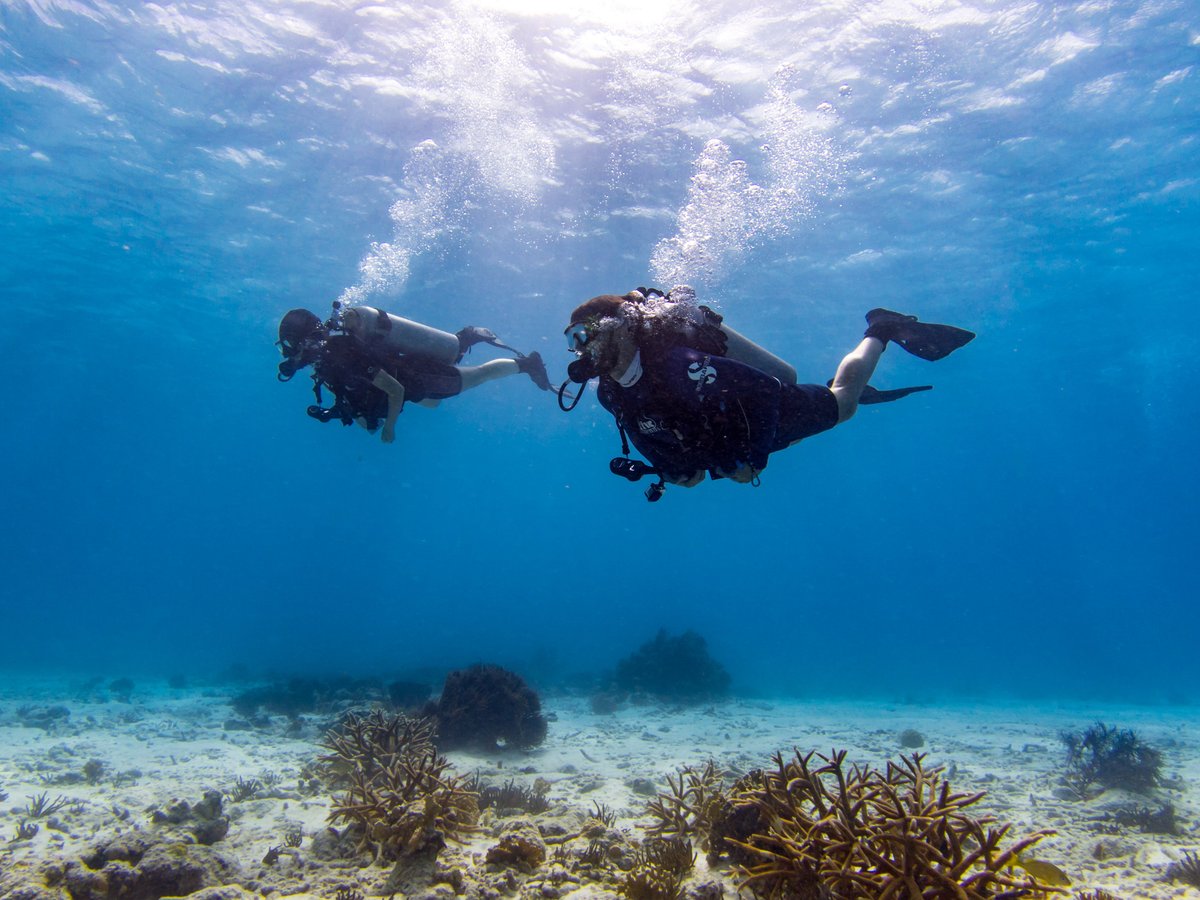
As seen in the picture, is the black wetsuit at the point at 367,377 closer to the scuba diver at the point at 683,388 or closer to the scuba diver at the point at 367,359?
the scuba diver at the point at 367,359

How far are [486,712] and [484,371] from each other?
5.30m

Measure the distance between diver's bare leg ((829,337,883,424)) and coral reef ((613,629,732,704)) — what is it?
13315 millimetres

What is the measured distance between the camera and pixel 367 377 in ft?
26.2

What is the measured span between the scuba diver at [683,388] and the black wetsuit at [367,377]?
415 cm

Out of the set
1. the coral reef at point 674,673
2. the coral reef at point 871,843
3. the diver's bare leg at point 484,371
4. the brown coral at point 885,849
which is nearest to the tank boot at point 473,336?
the diver's bare leg at point 484,371

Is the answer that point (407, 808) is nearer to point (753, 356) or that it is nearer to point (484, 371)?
point (753, 356)

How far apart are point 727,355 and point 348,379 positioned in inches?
205

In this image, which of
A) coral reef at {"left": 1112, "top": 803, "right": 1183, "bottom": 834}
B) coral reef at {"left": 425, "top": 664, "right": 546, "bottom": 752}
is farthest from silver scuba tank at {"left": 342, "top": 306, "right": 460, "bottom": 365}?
coral reef at {"left": 1112, "top": 803, "right": 1183, "bottom": 834}

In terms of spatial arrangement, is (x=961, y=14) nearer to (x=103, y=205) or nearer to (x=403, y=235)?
(x=403, y=235)

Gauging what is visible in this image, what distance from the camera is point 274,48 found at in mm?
15891

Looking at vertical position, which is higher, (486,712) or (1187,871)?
(1187,871)

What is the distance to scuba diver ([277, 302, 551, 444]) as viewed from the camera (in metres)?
7.85

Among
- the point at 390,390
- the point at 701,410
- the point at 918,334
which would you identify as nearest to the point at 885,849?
the point at 701,410

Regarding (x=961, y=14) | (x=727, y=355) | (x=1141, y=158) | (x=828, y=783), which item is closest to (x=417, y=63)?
(x=961, y=14)
